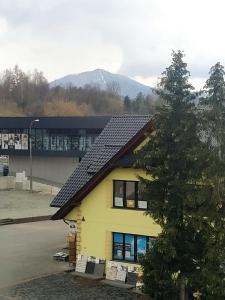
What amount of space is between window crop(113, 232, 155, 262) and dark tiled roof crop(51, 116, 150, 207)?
3.30 meters

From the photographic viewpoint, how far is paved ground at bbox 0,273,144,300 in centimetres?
2247

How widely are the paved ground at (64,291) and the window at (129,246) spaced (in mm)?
1643

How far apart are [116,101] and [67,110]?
2717cm

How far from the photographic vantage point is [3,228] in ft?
136

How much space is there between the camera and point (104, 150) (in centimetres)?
2731

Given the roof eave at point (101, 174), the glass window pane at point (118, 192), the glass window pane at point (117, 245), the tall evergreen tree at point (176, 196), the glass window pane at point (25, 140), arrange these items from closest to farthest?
1. the tall evergreen tree at point (176, 196)
2. the roof eave at point (101, 174)
3. the glass window pane at point (117, 245)
4. the glass window pane at point (118, 192)
5. the glass window pane at point (25, 140)

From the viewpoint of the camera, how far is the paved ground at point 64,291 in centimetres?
2247

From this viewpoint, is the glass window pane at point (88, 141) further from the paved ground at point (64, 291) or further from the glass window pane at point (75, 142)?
the paved ground at point (64, 291)

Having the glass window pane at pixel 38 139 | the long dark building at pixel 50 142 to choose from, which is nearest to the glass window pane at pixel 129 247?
the long dark building at pixel 50 142

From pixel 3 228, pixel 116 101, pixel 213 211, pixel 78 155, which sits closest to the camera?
pixel 213 211

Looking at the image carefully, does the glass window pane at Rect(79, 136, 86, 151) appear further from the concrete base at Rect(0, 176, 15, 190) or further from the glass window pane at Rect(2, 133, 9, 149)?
the glass window pane at Rect(2, 133, 9, 149)

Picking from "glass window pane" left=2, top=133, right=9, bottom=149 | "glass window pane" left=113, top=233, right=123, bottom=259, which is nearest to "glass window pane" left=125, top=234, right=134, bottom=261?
"glass window pane" left=113, top=233, right=123, bottom=259

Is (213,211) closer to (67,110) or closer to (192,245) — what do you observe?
(192,245)

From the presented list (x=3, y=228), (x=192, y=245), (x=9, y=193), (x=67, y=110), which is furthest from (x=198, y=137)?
(x=67, y=110)
